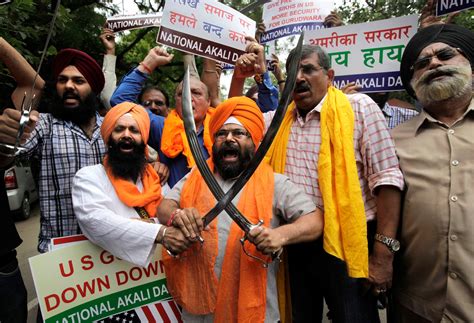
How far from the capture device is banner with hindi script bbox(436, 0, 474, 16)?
2.63 m

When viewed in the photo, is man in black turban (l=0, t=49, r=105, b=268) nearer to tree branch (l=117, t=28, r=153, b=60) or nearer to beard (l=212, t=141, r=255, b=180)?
beard (l=212, t=141, r=255, b=180)

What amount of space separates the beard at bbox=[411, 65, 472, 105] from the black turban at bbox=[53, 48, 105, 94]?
228 cm

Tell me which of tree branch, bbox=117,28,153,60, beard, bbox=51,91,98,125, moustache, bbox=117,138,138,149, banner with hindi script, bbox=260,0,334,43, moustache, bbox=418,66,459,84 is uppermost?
tree branch, bbox=117,28,153,60

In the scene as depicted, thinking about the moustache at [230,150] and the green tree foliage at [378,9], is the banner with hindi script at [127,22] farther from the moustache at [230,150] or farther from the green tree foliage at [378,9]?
the green tree foliage at [378,9]

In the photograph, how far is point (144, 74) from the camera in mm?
3131

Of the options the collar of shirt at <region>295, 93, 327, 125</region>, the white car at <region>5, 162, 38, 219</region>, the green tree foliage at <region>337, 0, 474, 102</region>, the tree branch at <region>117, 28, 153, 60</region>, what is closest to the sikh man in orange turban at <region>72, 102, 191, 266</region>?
the collar of shirt at <region>295, 93, 327, 125</region>

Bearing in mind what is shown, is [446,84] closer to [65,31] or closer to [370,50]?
[370,50]

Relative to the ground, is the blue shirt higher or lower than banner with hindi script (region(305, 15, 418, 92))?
lower

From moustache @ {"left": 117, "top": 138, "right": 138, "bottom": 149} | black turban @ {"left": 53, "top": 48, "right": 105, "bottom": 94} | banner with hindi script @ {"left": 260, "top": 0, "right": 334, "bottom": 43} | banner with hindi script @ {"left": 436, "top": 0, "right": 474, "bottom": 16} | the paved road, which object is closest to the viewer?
moustache @ {"left": 117, "top": 138, "right": 138, "bottom": 149}

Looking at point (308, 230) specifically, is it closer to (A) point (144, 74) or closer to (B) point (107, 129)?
(B) point (107, 129)

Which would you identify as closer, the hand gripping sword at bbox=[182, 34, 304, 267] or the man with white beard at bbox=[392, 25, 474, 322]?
the hand gripping sword at bbox=[182, 34, 304, 267]

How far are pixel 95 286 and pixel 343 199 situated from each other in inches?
57.7

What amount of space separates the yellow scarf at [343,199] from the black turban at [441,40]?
0.62 meters

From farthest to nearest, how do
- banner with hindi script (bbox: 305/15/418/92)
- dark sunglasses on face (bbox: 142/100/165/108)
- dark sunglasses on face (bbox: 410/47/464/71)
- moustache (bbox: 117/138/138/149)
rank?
dark sunglasses on face (bbox: 142/100/165/108), banner with hindi script (bbox: 305/15/418/92), moustache (bbox: 117/138/138/149), dark sunglasses on face (bbox: 410/47/464/71)
